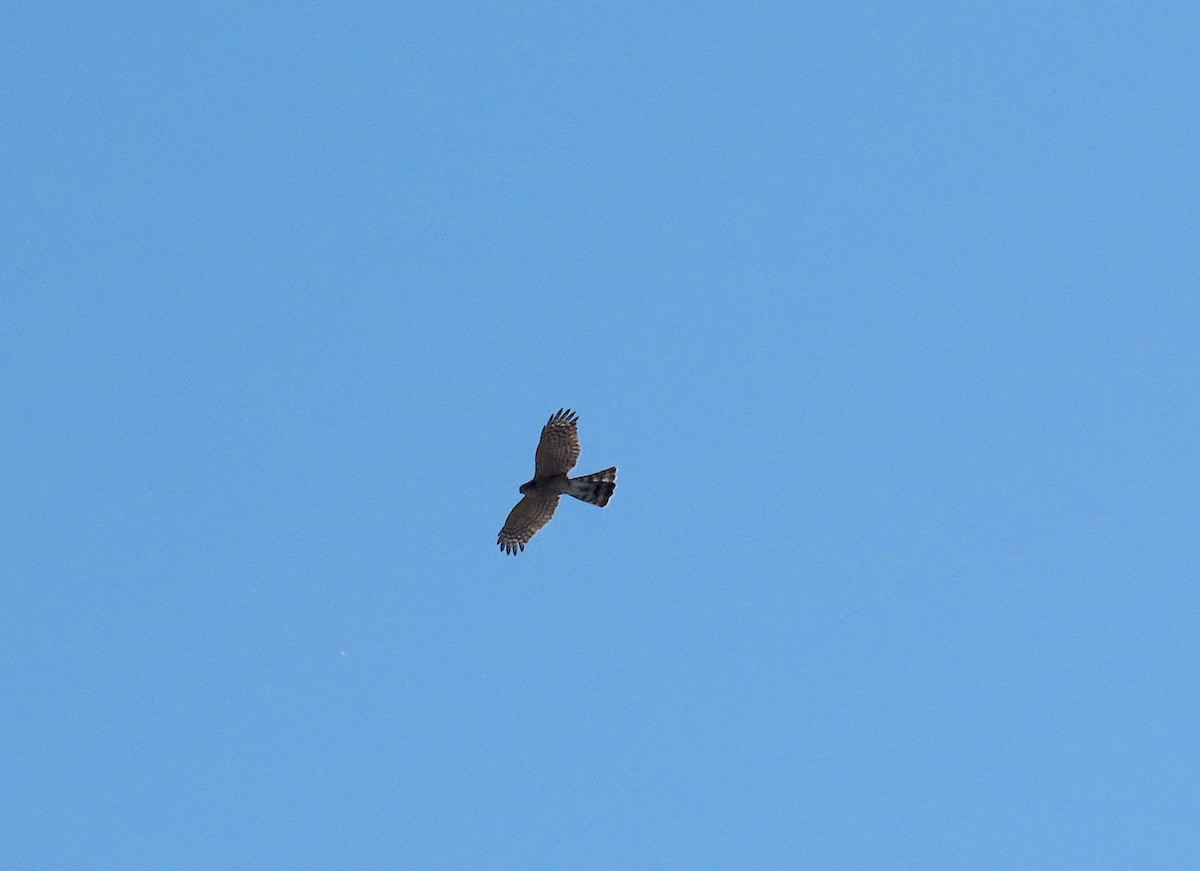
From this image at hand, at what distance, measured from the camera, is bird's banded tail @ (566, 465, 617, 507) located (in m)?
36.6

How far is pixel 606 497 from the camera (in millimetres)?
36656

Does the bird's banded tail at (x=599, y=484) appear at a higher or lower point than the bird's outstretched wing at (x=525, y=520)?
lower

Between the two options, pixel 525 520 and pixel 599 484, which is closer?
pixel 599 484

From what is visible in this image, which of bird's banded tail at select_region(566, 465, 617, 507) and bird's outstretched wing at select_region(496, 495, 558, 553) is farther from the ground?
bird's outstretched wing at select_region(496, 495, 558, 553)

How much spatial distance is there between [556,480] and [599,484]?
0.91 metres

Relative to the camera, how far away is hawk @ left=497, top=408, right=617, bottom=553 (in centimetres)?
3669

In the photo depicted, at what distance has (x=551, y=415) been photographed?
37281 millimetres

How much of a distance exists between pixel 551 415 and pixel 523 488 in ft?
4.84

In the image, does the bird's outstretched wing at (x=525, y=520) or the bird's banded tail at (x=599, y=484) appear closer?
the bird's banded tail at (x=599, y=484)

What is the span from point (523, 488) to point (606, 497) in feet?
5.51

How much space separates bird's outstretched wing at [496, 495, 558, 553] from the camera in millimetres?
37500

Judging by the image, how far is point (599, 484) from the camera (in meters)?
36.6

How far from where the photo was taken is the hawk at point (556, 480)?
120 ft

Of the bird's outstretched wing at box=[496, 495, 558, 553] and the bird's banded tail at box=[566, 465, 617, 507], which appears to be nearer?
the bird's banded tail at box=[566, 465, 617, 507]
